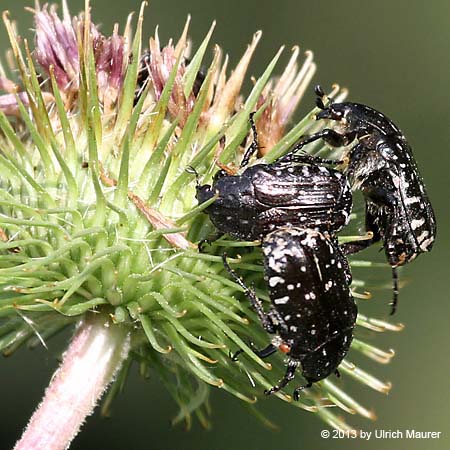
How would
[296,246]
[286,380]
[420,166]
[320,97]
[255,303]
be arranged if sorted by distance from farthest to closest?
[420,166]
[320,97]
[286,380]
[255,303]
[296,246]

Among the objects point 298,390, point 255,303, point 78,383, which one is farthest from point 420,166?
point 78,383

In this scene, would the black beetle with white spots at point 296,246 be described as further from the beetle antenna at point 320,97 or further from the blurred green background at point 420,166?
the blurred green background at point 420,166

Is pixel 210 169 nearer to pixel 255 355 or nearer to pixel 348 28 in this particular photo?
pixel 255 355

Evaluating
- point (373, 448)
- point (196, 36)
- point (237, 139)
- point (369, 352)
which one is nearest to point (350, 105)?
point (237, 139)

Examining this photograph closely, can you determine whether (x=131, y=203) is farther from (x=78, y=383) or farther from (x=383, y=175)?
(x=383, y=175)

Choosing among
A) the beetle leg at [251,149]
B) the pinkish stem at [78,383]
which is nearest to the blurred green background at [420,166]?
the pinkish stem at [78,383]

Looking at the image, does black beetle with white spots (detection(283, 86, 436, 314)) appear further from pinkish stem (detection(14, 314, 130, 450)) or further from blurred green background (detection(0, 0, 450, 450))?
blurred green background (detection(0, 0, 450, 450))
